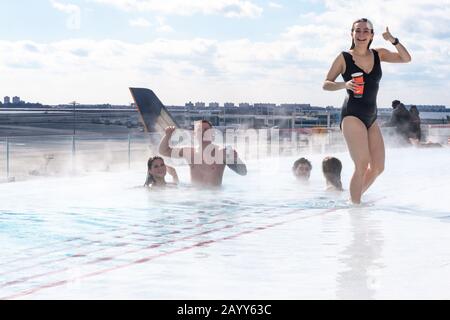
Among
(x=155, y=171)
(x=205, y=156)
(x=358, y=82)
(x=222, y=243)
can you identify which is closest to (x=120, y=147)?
(x=155, y=171)

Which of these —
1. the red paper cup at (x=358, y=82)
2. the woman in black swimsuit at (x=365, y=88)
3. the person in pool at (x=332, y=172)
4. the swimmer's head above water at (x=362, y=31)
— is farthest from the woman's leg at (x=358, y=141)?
the person in pool at (x=332, y=172)

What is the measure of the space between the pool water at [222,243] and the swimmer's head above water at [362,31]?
62.6 inches

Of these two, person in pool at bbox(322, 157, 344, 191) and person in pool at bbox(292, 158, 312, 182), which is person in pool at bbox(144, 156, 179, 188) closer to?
person in pool at bbox(322, 157, 344, 191)

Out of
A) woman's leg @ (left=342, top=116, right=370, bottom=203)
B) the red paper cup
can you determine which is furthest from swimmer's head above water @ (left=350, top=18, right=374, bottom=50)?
woman's leg @ (left=342, top=116, right=370, bottom=203)

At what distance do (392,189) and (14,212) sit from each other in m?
4.80

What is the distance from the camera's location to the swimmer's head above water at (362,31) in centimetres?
775

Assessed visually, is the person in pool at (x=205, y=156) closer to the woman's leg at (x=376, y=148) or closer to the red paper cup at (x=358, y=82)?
the woman's leg at (x=376, y=148)

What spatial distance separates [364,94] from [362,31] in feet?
1.92

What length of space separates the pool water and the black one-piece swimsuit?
0.92 metres

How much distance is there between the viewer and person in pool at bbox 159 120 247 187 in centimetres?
976

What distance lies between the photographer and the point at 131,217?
7.65 m

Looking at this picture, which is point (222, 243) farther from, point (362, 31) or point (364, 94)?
point (362, 31)

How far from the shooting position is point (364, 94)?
310 inches

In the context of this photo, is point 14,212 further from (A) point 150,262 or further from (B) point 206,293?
(B) point 206,293
